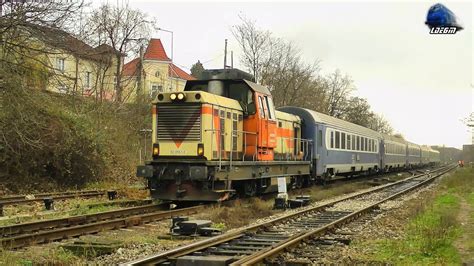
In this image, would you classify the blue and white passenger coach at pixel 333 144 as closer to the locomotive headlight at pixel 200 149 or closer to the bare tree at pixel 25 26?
the locomotive headlight at pixel 200 149

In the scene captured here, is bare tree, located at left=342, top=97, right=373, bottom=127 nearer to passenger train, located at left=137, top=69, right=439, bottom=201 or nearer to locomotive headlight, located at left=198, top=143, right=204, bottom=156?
passenger train, located at left=137, top=69, right=439, bottom=201

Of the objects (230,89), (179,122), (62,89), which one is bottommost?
(179,122)

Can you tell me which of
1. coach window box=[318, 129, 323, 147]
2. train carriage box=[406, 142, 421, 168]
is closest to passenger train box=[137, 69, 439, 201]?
coach window box=[318, 129, 323, 147]

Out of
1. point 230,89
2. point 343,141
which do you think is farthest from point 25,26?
point 343,141

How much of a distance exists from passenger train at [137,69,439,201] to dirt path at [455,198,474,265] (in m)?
6.22

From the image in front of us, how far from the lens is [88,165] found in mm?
22797

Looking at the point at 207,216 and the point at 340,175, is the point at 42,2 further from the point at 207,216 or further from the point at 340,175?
the point at 340,175

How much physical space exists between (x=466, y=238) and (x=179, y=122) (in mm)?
8098

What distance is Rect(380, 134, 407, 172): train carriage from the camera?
40.8 metres

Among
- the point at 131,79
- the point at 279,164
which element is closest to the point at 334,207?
the point at 279,164

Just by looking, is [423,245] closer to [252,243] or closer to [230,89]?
[252,243]

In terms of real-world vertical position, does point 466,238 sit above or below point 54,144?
below

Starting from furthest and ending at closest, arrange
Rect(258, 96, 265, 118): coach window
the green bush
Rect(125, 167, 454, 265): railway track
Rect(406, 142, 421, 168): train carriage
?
Rect(406, 142, 421, 168): train carriage → the green bush → Rect(258, 96, 265, 118): coach window → Rect(125, 167, 454, 265): railway track

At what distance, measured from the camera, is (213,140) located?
14664mm
